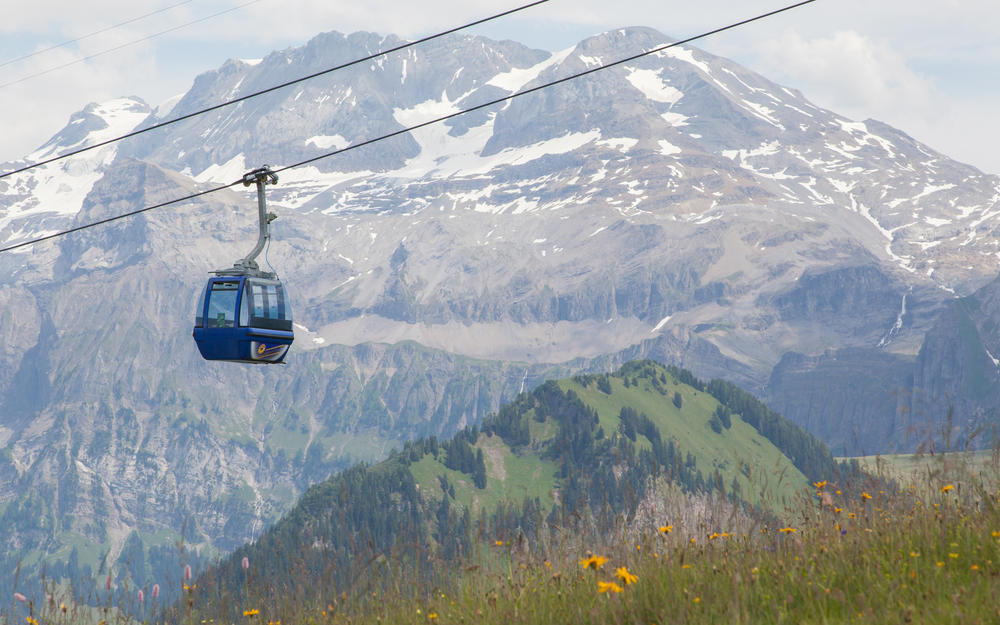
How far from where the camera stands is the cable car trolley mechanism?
80.8ft

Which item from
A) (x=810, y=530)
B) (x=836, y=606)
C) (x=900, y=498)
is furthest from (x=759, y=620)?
(x=900, y=498)

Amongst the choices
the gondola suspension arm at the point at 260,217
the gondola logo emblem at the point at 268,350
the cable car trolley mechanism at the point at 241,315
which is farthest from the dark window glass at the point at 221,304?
the gondola logo emblem at the point at 268,350

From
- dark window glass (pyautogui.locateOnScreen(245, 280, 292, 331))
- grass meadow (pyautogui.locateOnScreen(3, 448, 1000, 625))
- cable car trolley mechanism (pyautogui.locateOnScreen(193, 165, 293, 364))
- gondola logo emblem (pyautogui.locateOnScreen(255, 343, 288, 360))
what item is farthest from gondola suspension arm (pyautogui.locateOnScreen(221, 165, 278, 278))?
grass meadow (pyautogui.locateOnScreen(3, 448, 1000, 625))

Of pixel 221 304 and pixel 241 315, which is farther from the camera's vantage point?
pixel 221 304

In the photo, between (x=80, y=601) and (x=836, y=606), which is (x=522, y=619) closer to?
(x=836, y=606)

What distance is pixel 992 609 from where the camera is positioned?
7.65 metres

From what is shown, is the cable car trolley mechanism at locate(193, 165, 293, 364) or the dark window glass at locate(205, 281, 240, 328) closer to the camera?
the cable car trolley mechanism at locate(193, 165, 293, 364)

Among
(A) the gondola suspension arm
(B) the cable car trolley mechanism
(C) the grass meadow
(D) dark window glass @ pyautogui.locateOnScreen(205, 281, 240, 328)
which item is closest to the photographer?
(C) the grass meadow

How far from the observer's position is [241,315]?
80.9ft

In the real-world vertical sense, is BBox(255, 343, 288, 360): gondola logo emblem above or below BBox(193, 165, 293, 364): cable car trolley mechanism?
below

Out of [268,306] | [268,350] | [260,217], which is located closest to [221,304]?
[268,306]

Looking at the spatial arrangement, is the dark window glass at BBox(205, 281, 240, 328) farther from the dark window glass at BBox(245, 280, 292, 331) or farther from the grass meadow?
the grass meadow

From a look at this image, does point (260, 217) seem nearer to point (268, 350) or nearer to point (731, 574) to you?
point (268, 350)

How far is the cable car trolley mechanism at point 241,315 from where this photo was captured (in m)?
24.6
